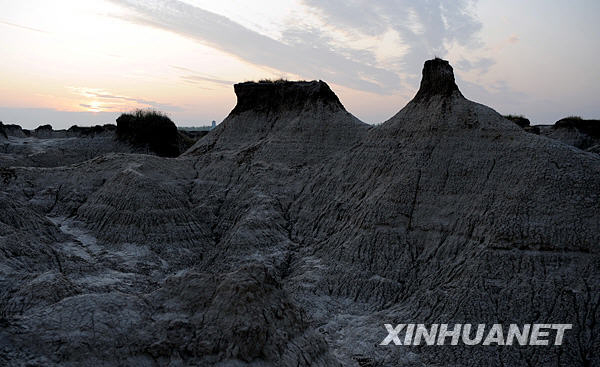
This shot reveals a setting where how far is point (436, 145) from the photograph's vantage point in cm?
1532

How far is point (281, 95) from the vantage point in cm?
2427

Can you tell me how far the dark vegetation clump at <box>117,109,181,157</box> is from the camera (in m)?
32.8

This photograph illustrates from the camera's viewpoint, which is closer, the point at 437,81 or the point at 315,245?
the point at 315,245

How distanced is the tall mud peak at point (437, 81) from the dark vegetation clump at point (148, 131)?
21984 millimetres

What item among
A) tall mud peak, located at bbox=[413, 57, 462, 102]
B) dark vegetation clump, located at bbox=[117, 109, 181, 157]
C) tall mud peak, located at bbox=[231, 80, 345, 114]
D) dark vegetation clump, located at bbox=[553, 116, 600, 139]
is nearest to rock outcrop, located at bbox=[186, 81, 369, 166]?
tall mud peak, located at bbox=[231, 80, 345, 114]

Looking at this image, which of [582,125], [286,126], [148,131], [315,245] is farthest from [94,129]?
[582,125]

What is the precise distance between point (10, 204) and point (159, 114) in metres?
20.6

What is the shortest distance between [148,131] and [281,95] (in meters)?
13.6

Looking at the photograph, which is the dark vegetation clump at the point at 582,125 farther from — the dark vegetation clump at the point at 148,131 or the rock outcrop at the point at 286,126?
the dark vegetation clump at the point at 148,131

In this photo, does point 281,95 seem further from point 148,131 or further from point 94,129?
point 94,129

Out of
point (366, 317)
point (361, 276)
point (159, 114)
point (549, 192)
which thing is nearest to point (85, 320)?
point (366, 317)

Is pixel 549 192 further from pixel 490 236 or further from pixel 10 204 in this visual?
pixel 10 204

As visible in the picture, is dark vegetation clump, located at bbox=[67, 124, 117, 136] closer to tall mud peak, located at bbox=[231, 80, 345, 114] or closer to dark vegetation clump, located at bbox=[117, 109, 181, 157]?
dark vegetation clump, located at bbox=[117, 109, 181, 157]

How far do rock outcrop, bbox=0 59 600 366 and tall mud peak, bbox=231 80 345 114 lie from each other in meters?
0.74
